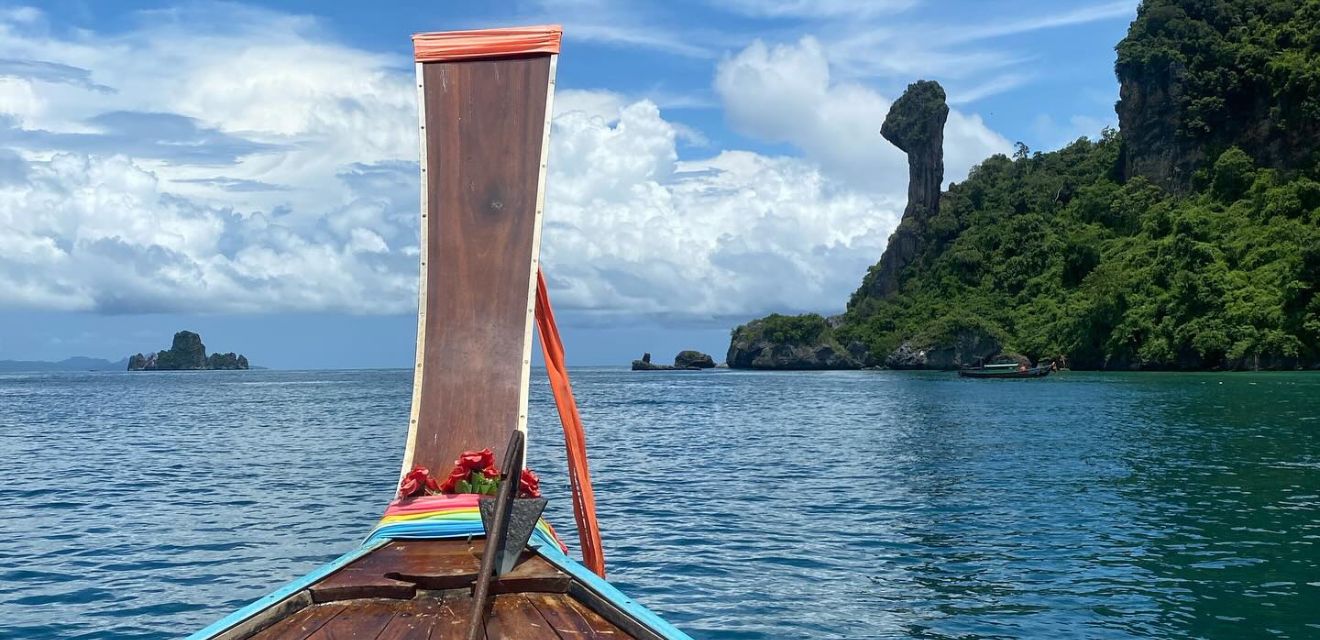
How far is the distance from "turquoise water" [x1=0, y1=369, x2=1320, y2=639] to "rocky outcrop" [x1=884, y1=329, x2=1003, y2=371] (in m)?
83.9

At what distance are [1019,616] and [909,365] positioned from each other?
131 metres

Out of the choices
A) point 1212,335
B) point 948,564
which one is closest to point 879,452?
point 948,564

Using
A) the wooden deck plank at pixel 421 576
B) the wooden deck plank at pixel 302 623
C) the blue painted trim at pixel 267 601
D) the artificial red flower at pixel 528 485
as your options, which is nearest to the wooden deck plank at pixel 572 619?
the wooden deck plank at pixel 421 576

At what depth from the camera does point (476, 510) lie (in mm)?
7617

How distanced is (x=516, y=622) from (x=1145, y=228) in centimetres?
12154

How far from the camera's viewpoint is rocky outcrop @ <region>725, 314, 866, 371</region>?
165 meters

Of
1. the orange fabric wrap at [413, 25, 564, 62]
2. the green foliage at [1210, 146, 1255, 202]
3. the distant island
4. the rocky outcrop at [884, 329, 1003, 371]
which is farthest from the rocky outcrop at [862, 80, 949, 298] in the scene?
the orange fabric wrap at [413, 25, 564, 62]

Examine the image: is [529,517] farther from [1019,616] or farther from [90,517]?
[90,517]

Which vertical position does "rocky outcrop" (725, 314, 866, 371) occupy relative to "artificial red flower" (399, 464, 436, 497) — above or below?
above

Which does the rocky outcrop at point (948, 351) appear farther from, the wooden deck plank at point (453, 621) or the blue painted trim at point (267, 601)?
the wooden deck plank at point (453, 621)

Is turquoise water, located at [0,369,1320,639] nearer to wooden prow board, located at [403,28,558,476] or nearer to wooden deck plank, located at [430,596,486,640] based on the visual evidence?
wooden prow board, located at [403,28,558,476]

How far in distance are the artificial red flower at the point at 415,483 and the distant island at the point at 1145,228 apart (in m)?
90.6

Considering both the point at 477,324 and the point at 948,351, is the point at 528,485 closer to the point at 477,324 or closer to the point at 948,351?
the point at 477,324

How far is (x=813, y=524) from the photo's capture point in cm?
1941
